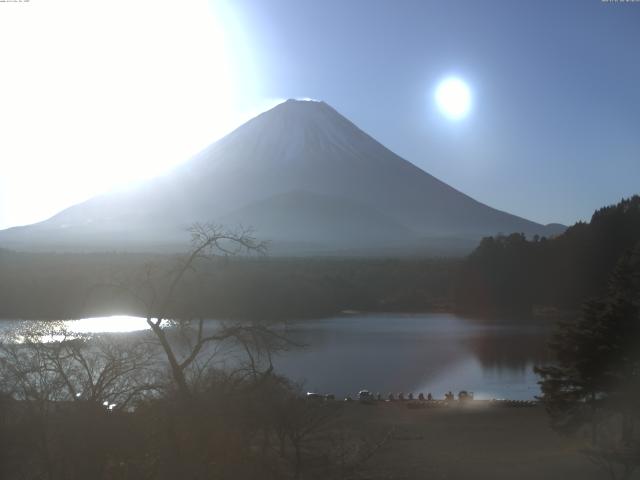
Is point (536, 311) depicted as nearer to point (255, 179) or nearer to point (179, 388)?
point (179, 388)

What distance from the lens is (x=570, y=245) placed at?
3356 cm

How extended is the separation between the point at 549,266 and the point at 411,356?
16.4 metres

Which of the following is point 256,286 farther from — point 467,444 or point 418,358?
point 467,444

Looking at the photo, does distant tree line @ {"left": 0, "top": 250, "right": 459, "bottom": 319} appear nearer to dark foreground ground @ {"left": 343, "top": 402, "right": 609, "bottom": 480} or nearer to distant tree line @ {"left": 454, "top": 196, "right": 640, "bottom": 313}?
distant tree line @ {"left": 454, "top": 196, "right": 640, "bottom": 313}

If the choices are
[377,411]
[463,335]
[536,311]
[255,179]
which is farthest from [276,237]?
[377,411]

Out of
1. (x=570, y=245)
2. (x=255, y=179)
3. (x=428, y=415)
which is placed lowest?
(x=428, y=415)

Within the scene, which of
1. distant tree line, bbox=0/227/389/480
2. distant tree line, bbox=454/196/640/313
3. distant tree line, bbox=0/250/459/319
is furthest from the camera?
distant tree line, bbox=454/196/640/313

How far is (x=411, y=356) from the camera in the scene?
2048 cm

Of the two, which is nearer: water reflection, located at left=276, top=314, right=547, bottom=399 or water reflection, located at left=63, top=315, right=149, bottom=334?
water reflection, located at left=63, top=315, right=149, bottom=334

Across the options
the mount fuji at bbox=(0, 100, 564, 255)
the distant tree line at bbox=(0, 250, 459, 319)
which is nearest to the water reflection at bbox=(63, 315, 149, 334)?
the distant tree line at bbox=(0, 250, 459, 319)

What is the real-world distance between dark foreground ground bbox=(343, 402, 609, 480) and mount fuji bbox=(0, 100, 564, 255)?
51.5m

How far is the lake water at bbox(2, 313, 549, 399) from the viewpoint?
1617cm

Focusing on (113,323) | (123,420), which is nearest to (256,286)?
(113,323)

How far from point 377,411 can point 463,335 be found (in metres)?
12.4
